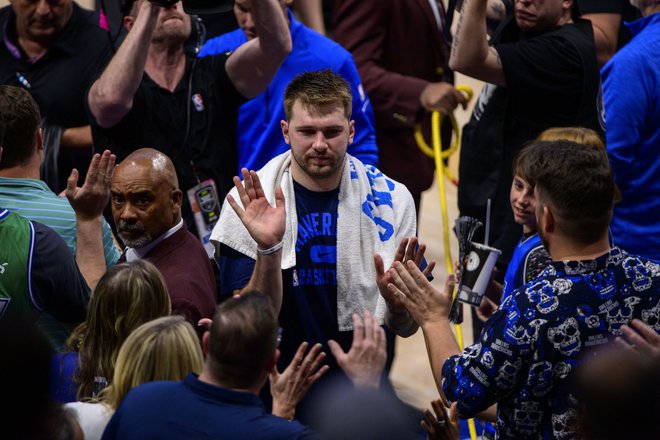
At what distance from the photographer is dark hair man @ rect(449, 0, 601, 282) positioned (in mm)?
4438

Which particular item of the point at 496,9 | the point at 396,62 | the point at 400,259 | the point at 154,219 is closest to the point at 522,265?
the point at 400,259

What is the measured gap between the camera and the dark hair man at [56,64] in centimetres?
487

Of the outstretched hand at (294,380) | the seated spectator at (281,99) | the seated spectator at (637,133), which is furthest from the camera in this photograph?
the seated spectator at (281,99)

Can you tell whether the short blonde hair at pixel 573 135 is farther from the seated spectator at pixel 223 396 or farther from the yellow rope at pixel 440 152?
the seated spectator at pixel 223 396

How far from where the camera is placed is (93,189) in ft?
12.1

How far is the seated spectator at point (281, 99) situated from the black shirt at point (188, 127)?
0.12 m

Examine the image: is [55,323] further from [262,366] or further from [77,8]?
[77,8]

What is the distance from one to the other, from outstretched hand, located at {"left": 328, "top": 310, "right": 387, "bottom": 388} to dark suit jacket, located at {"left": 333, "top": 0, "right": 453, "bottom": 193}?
270 centimetres

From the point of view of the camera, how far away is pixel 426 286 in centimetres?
312

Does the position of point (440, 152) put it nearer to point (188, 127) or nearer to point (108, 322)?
point (188, 127)

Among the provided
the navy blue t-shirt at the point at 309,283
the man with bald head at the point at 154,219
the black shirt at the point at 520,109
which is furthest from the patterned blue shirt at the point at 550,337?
the black shirt at the point at 520,109

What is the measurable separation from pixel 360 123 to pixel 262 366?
241 centimetres

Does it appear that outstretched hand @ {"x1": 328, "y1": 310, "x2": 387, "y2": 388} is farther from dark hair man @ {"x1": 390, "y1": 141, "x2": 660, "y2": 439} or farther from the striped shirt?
the striped shirt

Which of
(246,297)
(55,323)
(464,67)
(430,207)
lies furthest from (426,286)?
(430,207)
